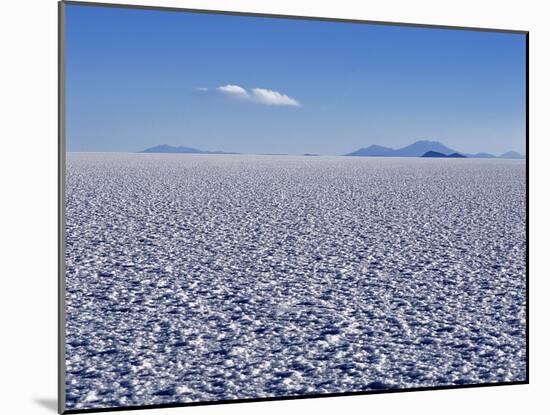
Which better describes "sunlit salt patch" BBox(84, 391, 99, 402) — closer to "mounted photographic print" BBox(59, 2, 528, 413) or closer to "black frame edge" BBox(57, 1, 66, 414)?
"mounted photographic print" BBox(59, 2, 528, 413)

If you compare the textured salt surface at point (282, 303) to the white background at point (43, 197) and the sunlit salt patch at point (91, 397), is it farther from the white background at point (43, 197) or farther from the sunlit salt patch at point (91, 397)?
the white background at point (43, 197)

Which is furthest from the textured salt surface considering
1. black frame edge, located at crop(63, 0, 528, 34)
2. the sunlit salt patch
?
black frame edge, located at crop(63, 0, 528, 34)

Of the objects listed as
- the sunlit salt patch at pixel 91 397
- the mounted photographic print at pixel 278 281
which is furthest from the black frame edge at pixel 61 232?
the sunlit salt patch at pixel 91 397

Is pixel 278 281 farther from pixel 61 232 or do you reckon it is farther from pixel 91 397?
pixel 61 232

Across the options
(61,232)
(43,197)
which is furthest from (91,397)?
(43,197)

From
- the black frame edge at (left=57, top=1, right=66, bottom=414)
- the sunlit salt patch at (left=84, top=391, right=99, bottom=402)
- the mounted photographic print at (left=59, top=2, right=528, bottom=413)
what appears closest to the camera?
the black frame edge at (left=57, top=1, right=66, bottom=414)

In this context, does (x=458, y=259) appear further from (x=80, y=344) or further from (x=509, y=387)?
(x=80, y=344)
